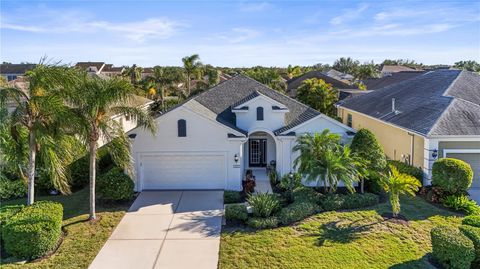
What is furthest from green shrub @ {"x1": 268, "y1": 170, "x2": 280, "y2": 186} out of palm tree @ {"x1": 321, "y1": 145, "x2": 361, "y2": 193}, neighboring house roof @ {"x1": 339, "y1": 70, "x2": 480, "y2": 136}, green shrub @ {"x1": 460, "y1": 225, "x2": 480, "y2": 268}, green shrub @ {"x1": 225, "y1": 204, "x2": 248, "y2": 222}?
green shrub @ {"x1": 460, "y1": 225, "x2": 480, "y2": 268}

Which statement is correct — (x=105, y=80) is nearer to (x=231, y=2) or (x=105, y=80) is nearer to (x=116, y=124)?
(x=116, y=124)

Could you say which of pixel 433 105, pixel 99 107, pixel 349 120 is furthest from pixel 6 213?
pixel 349 120

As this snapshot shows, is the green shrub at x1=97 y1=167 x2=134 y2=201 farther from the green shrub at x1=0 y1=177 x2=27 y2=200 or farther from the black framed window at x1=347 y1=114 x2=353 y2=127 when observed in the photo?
the black framed window at x1=347 y1=114 x2=353 y2=127

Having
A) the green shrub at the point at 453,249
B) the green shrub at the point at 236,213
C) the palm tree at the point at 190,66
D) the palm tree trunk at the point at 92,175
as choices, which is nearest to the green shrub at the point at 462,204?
the green shrub at the point at 453,249

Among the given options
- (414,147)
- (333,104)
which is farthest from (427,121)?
(333,104)

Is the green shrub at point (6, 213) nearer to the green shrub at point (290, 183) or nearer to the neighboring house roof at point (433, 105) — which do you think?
the green shrub at point (290, 183)

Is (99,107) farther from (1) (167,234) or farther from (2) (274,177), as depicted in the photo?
(2) (274,177)
